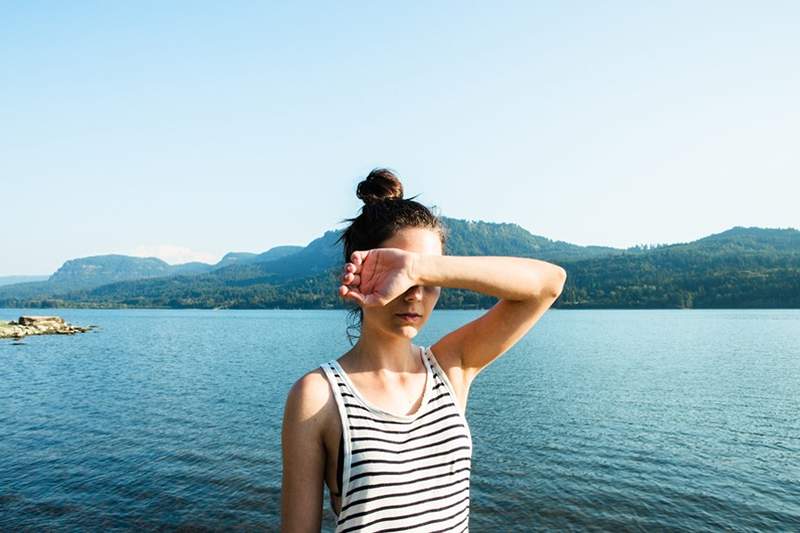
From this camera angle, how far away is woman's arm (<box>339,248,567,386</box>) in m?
1.94

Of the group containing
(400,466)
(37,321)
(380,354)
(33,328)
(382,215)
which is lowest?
(33,328)

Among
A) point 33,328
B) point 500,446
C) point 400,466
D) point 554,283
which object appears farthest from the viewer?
point 33,328

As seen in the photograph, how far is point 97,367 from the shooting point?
53.7 meters

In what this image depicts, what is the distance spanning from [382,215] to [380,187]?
27cm

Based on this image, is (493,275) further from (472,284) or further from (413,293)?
(413,293)

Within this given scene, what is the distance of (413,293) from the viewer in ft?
7.26

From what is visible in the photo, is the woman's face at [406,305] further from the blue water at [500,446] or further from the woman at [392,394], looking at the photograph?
the blue water at [500,446]

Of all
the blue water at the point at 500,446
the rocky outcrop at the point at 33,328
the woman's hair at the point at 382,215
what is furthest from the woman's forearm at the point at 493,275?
the rocky outcrop at the point at 33,328

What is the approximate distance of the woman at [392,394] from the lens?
2.01 metres

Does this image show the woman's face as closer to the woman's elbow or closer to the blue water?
the woman's elbow

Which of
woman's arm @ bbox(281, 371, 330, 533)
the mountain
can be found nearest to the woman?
woman's arm @ bbox(281, 371, 330, 533)

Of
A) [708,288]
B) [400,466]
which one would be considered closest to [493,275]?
[400,466]

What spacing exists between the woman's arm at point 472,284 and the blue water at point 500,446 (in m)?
14.7

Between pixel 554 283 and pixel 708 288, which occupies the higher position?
pixel 554 283
